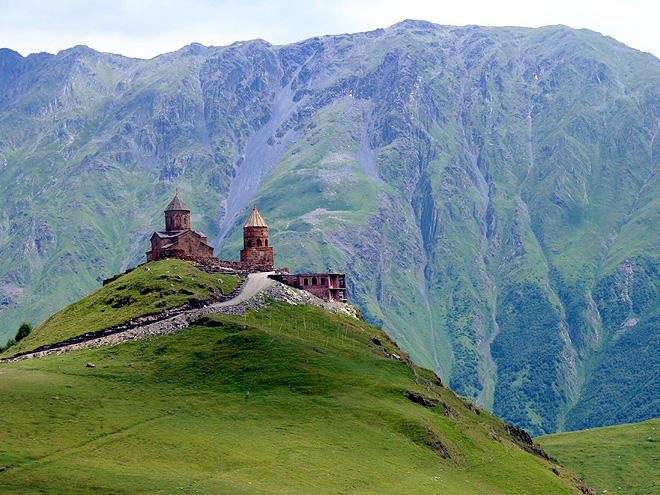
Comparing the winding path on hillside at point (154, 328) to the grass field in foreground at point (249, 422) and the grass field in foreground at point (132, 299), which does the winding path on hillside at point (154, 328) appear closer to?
the grass field in foreground at point (132, 299)

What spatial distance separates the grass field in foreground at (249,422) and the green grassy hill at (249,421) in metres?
0.29

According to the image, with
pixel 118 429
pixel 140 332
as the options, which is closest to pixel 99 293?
pixel 140 332

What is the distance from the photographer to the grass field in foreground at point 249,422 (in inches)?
4033

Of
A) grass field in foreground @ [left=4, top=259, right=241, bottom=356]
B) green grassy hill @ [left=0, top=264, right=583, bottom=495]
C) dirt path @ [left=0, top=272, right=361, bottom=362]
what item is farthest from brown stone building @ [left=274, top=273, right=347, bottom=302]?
green grassy hill @ [left=0, top=264, right=583, bottom=495]

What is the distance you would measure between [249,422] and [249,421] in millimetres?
383

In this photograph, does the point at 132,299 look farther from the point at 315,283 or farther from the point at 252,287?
the point at 315,283

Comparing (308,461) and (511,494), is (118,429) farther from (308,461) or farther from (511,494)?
(511,494)

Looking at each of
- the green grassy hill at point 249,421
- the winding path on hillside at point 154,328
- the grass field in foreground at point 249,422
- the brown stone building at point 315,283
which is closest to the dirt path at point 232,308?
the winding path on hillside at point 154,328

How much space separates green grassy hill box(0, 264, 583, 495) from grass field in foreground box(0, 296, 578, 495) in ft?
0.96

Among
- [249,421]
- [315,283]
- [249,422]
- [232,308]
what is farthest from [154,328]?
[315,283]

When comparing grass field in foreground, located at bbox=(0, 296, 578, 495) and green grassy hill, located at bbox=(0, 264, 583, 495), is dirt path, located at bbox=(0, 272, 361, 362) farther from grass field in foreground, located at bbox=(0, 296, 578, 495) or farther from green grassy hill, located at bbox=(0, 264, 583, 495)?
grass field in foreground, located at bbox=(0, 296, 578, 495)

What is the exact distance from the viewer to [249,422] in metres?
126

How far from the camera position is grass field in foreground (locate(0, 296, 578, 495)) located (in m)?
102

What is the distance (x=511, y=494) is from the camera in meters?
135
